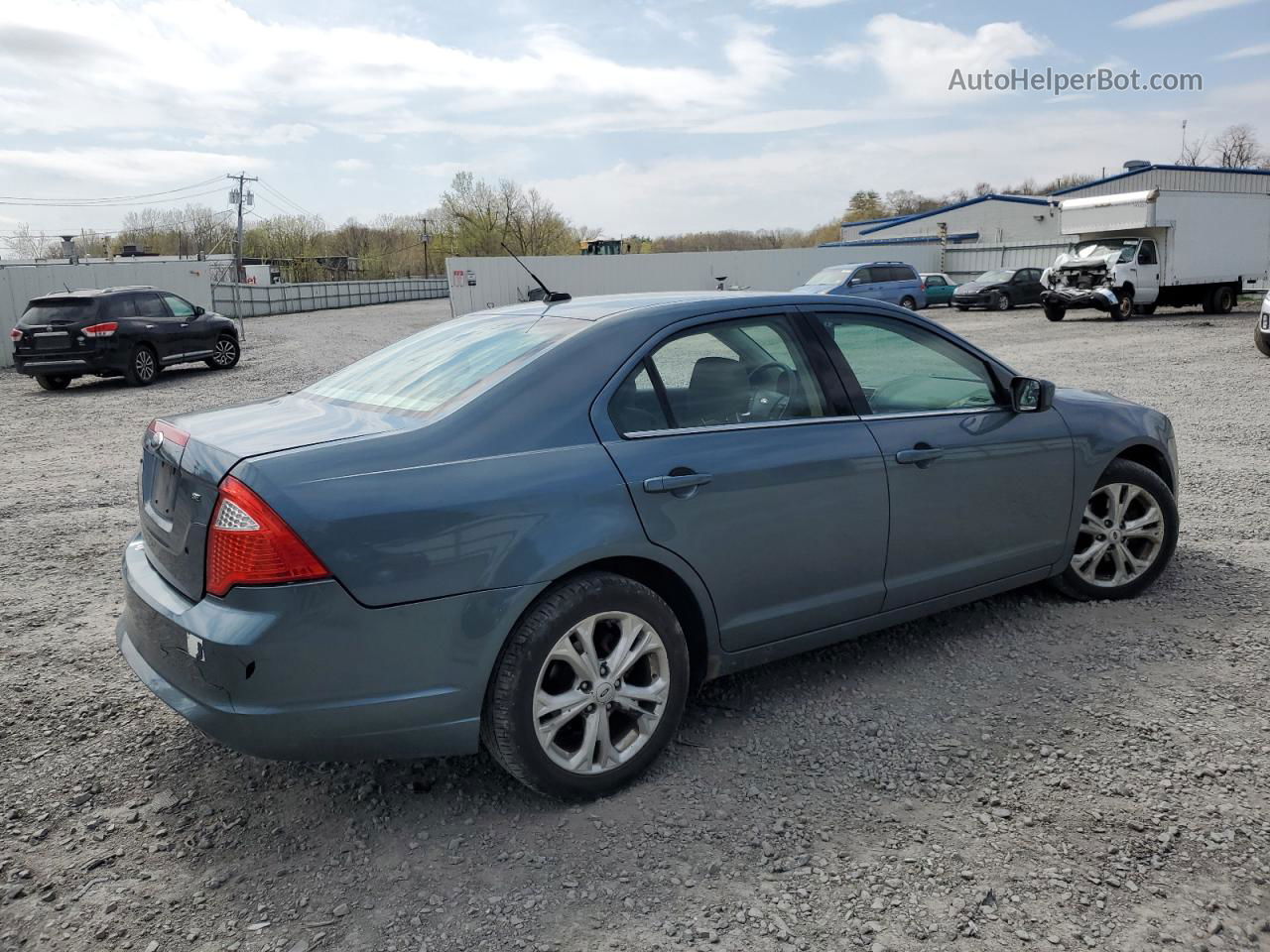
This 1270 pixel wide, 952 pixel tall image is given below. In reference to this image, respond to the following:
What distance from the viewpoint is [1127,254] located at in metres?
25.5

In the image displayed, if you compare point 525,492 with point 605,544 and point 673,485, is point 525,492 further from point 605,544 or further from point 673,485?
point 673,485

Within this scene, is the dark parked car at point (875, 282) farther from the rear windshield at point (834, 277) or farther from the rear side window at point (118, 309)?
the rear side window at point (118, 309)

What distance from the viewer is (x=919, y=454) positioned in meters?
3.80

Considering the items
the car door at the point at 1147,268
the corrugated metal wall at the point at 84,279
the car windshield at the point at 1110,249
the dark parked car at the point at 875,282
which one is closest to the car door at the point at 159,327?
the corrugated metal wall at the point at 84,279

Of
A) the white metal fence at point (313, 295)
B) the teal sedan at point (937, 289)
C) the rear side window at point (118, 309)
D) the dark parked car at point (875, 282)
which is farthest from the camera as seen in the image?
the white metal fence at point (313, 295)

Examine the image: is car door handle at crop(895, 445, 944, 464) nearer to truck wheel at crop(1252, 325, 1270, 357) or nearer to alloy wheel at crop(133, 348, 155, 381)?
truck wheel at crop(1252, 325, 1270, 357)

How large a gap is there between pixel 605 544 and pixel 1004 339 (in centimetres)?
2109

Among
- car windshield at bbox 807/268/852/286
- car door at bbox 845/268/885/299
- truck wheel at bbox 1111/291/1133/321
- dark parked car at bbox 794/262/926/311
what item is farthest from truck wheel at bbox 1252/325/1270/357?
car windshield at bbox 807/268/852/286

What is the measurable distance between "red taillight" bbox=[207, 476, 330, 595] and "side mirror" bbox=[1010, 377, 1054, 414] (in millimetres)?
2929

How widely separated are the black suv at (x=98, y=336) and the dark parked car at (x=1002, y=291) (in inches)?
936

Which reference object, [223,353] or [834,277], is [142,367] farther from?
[834,277]

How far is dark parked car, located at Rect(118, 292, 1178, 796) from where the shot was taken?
2.73 meters

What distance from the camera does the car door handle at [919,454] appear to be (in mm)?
3756

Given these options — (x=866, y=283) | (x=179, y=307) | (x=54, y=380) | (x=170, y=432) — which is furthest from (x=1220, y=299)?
(x=170, y=432)
